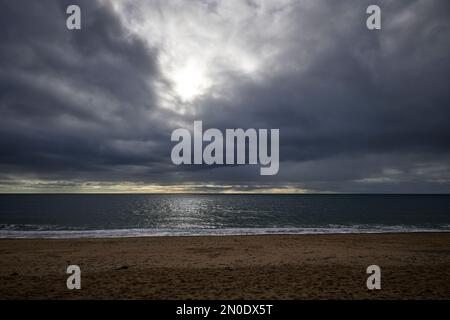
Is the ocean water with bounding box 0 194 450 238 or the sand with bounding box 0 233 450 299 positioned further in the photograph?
the ocean water with bounding box 0 194 450 238

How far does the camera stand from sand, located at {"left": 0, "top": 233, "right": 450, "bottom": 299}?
8.97m

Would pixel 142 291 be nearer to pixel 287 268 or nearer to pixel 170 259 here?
pixel 170 259

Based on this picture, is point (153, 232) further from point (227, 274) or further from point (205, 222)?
point (227, 274)

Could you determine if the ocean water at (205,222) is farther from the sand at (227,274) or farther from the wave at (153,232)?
the sand at (227,274)

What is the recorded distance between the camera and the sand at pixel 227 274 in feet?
29.4

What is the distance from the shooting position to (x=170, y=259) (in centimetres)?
1486

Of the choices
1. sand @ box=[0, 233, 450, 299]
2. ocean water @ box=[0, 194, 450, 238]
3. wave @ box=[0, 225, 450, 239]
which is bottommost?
ocean water @ box=[0, 194, 450, 238]

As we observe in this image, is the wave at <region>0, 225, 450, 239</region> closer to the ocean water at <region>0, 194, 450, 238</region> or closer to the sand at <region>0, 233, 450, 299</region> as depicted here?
the ocean water at <region>0, 194, 450, 238</region>

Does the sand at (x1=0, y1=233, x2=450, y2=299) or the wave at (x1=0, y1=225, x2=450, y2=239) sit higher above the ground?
the sand at (x1=0, y1=233, x2=450, y2=299)

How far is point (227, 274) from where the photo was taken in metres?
11.3

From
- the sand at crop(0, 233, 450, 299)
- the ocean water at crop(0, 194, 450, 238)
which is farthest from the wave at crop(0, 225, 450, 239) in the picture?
the sand at crop(0, 233, 450, 299)
